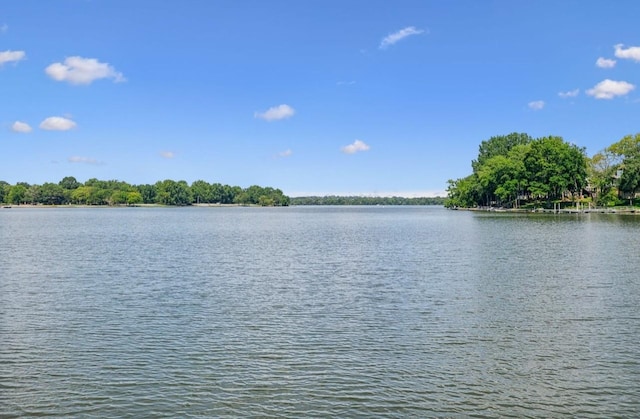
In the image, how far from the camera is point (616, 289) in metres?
23.5

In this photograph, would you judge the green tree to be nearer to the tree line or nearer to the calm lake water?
the tree line

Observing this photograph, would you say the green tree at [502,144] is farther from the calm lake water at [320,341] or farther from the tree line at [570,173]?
the calm lake water at [320,341]

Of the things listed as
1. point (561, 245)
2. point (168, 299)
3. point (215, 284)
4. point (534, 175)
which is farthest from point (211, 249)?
point (534, 175)

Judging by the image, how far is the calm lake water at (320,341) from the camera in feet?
36.5

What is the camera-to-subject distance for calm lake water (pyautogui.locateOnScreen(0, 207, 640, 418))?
11125mm

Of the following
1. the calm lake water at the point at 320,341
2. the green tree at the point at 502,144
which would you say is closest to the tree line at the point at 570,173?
the green tree at the point at 502,144

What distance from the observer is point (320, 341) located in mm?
15469

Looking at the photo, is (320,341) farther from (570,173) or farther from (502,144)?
(502,144)

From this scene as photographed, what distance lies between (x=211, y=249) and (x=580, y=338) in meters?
32.9

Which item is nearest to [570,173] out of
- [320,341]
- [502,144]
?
[502,144]

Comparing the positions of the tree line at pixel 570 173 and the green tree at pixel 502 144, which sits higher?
the green tree at pixel 502 144

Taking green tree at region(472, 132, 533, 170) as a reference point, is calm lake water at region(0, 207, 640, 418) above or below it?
below

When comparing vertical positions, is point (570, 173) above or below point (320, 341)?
above

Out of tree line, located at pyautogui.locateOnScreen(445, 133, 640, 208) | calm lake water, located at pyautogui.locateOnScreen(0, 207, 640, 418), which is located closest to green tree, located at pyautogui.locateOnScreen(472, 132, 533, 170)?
tree line, located at pyautogui.locateOnScreen(445, 133, 640, 208)
